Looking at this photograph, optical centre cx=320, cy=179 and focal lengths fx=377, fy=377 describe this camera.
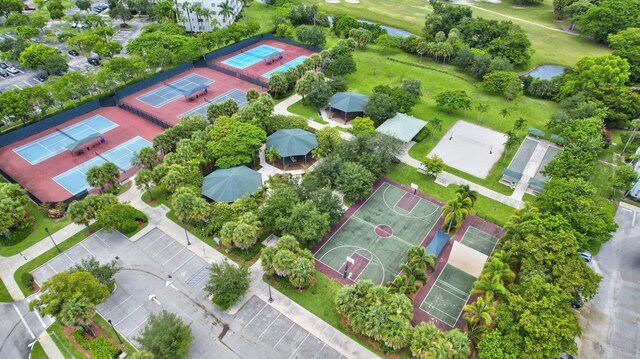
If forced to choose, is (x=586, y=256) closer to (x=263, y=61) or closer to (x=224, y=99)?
(x=224, y=99)

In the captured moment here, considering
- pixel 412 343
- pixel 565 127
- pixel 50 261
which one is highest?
pixel 565 127

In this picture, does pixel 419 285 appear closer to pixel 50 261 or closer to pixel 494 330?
pixel 494 330


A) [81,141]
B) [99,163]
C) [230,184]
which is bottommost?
[99,163]

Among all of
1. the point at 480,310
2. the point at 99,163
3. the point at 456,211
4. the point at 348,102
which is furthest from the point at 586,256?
the point at 99,163

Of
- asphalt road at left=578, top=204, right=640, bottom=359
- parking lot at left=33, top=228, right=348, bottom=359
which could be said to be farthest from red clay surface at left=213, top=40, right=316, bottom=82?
asphalt road at left=578, top=204, right=640, bottom=359

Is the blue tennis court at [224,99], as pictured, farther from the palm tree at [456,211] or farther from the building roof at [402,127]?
the palm tree at [456,211]

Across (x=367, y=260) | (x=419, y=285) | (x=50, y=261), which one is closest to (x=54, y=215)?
(x=50, y=261)
